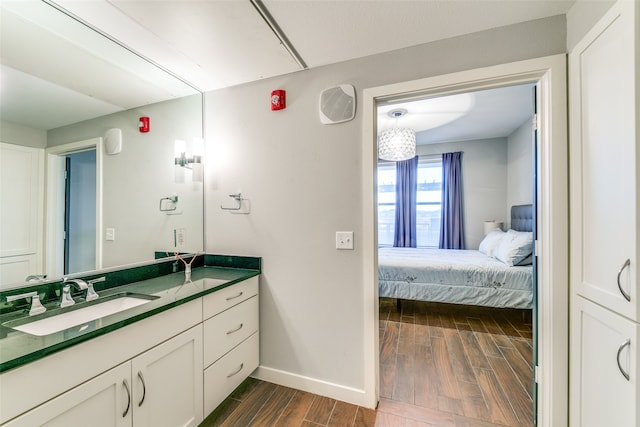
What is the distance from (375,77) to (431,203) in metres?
3.81

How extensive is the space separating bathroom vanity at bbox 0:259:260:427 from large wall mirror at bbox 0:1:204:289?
10.6 inches

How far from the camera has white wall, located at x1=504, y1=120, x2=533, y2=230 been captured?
358 centimetres

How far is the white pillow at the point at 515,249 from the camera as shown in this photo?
9.21 ft

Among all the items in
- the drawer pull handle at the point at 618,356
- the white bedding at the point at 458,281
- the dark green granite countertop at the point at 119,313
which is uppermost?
the dark green granite countertop at the point at 119,313

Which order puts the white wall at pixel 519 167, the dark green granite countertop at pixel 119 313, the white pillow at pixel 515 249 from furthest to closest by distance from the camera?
1. the white wall at pixel 519 167
2. the white pillow at pixel 515 249
3. the dark green granite countertop at pixel 119 313

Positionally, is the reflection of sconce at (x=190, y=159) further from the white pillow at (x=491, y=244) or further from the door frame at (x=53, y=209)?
the white pillow at (x=491, y=244)

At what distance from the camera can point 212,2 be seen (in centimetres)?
123

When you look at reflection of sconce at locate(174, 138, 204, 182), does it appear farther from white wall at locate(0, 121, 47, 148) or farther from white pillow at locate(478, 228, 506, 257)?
white pillow at locate(478, 228, 506, 257)

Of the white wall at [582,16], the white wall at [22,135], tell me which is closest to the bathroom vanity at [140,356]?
the white wall at [22,135]

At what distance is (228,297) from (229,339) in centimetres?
27

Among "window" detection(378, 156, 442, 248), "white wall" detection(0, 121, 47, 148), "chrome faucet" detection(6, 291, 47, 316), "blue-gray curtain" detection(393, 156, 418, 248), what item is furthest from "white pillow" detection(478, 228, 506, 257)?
"white wall" detection(0, 121, 47, 148)

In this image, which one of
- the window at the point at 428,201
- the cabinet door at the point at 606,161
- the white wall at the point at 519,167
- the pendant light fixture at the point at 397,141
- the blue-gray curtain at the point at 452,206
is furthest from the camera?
the window at the point at 428,201

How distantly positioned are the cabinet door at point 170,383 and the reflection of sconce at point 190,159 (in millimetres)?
1209

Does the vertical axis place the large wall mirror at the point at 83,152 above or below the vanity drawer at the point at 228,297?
above
